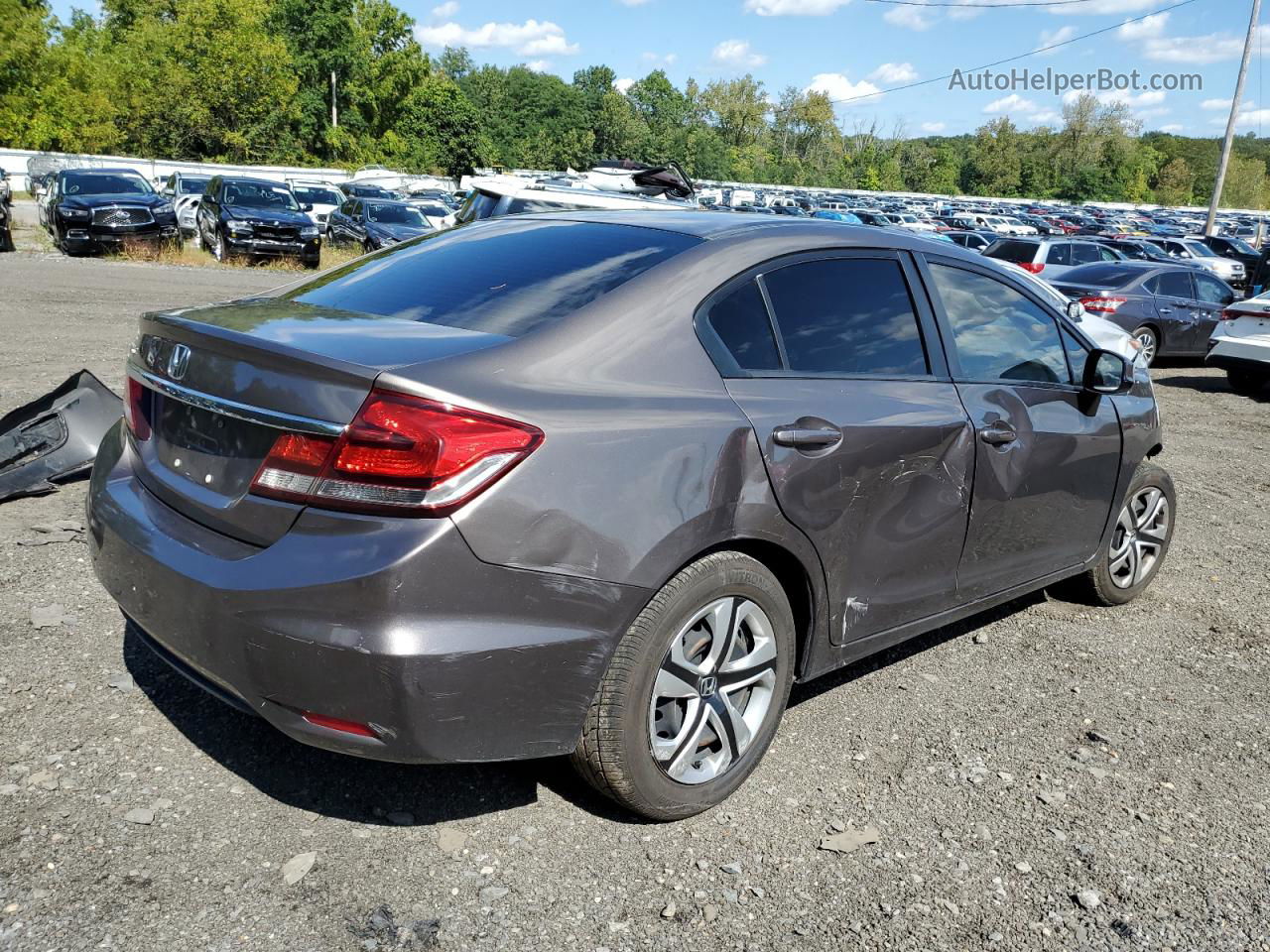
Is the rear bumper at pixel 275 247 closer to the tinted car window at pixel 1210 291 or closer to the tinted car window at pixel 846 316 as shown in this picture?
the tinted car window at pixel 1210 291

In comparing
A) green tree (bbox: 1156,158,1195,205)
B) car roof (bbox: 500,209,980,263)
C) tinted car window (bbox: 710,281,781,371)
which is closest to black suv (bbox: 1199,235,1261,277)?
car roof (bbox: 500,209,980,263)

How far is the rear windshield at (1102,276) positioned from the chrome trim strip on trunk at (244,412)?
594 inches

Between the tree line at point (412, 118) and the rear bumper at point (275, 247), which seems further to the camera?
the tree line at point (412, 118)

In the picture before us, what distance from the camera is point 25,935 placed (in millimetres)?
2408

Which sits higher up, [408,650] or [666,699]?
[408,650]

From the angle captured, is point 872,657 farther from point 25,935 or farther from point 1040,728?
point 25,935

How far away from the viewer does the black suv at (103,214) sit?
20.3m

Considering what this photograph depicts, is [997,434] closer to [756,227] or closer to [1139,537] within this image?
[756,227]

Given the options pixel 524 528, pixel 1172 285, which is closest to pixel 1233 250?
pixel 1172 285

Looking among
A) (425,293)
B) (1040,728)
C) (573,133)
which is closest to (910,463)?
(1040,728)

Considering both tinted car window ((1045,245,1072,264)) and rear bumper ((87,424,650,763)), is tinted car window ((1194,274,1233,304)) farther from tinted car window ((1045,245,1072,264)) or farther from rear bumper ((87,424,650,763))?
rear bumper ((87,424,650,763))

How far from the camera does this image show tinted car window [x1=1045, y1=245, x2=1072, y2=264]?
19.2 m

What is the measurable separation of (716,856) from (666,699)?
443mm

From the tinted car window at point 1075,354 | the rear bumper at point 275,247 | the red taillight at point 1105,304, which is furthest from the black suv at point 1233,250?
the tinted car window at point 1075,354
